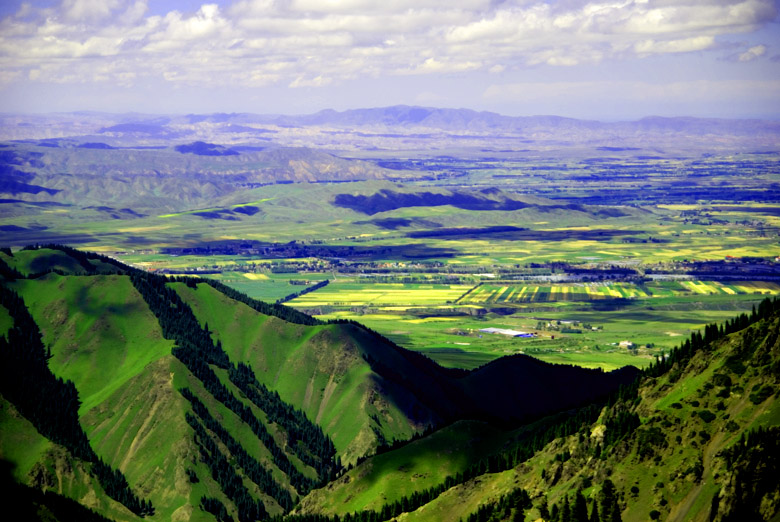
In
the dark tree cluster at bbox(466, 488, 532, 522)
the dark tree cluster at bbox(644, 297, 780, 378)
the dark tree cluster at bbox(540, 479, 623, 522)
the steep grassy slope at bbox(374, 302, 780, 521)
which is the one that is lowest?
the dark tree cluster at bbox(466, 488, 532, 522)

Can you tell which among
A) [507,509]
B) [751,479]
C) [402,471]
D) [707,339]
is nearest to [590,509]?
[507,509]

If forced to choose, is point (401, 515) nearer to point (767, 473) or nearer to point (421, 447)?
point (421, 447)

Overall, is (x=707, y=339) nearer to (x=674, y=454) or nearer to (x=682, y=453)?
(x=674, y=454)

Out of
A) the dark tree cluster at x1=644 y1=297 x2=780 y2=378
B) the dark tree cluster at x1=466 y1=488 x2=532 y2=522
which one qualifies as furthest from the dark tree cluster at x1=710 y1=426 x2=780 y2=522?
the dark tree cluster at x1=644 y1=297 x2=780 y2=378

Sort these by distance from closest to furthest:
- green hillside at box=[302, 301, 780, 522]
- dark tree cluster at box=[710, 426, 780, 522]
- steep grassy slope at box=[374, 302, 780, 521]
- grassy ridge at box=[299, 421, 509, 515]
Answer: dark tree cluster at box=[710, 426, 780, 522]
steep grassy slope at box=[374, 302, 780, 521]
green hillside at box=[302, 301, 780, 522]
grassy ridge at box=[299, 421, 509, 515]

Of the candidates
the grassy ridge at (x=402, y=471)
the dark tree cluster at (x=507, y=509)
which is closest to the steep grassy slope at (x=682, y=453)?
the dark tree cluster at (x=507, y=509)

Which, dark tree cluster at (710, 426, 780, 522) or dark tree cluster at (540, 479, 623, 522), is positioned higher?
dark tree cluster at (710, 426, 780, 522)

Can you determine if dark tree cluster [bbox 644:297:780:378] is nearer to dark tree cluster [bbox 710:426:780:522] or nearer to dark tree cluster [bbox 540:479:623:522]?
dark tree cluster [bbox 540:479:623:522]

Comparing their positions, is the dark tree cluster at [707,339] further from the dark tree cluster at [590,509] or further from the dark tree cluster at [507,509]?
the dark tree cluster at [507,509]

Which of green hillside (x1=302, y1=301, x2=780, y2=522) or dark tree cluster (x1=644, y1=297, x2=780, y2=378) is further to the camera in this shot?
dark tree cluster (x1=644, y1=297, x2=780, y2=378)

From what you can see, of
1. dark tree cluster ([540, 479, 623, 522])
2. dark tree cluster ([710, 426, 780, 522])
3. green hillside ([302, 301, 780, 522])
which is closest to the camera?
dark tree cluster ([710, 426, 780, 522])

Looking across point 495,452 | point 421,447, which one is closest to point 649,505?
point 495,452
